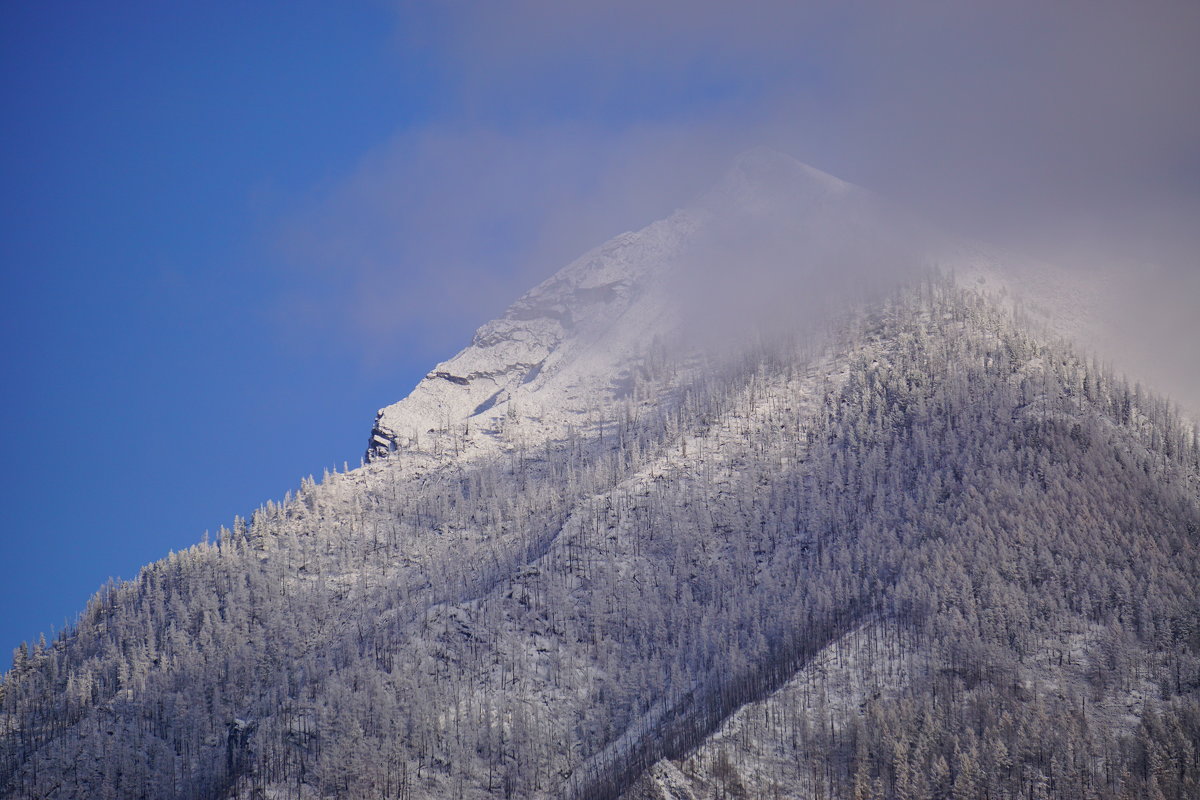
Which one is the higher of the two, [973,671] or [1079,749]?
[973,671]

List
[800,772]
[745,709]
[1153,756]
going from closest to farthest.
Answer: [1153,756] → [800,772] → [745,709]

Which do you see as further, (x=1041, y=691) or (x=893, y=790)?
(x=1041, y=691)

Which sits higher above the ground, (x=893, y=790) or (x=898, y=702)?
(x=898, y=702)

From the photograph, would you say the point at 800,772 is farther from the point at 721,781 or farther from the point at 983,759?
the point at 983,759

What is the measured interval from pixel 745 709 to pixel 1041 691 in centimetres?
4803

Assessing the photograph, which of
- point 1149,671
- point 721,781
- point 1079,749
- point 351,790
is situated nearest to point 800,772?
point 721,781

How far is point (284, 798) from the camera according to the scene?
199m

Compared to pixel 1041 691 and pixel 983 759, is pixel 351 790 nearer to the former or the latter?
pixel 983 759

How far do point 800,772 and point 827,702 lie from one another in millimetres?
15475

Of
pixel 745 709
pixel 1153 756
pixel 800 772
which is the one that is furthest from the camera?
pixel 745 709

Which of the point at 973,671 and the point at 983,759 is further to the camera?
the point at 973,671

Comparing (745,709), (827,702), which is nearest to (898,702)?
(827,702)

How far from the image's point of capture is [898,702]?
19038 cm

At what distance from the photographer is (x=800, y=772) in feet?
602
